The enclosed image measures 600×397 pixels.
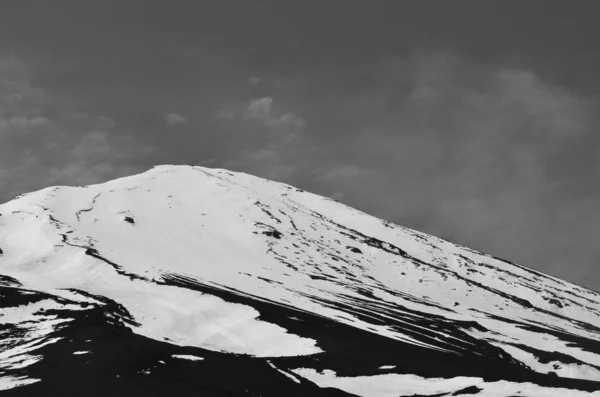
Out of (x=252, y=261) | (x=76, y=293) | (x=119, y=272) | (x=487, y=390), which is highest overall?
(x=252, y=261)

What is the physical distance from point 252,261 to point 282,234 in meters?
Answer: 35.9

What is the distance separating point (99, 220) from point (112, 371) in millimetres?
112149

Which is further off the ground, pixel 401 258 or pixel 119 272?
pixel 401 258

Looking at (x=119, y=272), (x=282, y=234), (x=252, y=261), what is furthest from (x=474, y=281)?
(x=119, y=272)

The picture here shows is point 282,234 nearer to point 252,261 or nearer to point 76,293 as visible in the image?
point 252,261

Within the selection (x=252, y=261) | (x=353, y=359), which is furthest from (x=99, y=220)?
(x=353, y=359)

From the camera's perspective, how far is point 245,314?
92.0 metres

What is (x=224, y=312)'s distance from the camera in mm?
93125

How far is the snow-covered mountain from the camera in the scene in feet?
203

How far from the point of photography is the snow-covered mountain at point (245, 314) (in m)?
61.9

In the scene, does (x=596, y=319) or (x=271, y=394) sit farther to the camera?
(x=596, y=319)

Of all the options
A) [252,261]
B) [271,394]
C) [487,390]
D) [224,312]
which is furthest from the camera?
[252,261]

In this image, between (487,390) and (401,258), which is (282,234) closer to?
(401,258)

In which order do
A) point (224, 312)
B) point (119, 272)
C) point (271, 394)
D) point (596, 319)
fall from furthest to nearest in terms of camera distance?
point (596, 319) → point (119, 272) → point (224, 312) → point (271, 394)
